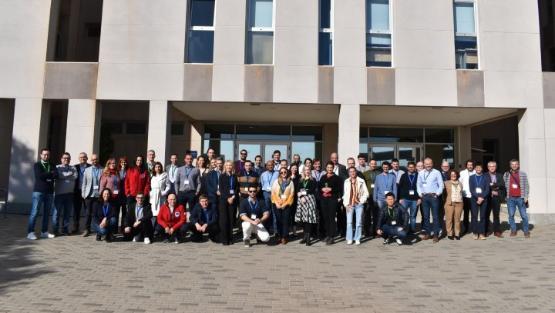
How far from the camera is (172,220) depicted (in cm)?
875

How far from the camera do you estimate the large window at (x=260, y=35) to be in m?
12.9

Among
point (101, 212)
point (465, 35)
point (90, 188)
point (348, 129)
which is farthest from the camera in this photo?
point (465, 35)

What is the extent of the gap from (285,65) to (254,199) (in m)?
5.48

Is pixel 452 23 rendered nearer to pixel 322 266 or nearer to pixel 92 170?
pixel 322 266

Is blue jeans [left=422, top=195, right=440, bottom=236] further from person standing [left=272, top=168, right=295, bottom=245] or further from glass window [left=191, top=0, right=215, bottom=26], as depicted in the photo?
glass window [left=191, top=0, right=215, bottom=26]

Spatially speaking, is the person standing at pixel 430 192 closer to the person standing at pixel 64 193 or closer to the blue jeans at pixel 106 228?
the blue jeans at pixel 106 228

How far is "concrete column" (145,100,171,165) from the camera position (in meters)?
12.4

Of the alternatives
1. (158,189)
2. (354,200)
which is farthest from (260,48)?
(354,200)

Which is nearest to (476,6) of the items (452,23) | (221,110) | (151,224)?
(452,23)

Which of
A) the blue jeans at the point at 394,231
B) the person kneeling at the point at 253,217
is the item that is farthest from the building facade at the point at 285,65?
the person kneeling at the point at 253,217

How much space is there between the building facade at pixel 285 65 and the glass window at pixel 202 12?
47mm

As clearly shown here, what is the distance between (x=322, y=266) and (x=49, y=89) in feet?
35.1

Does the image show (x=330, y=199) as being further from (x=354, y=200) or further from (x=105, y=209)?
(x=105, y=209)

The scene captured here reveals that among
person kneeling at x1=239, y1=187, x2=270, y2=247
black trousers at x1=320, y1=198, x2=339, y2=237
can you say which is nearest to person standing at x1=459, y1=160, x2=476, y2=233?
black trousers at x1=320, y1=198, x2=339, y2=237
